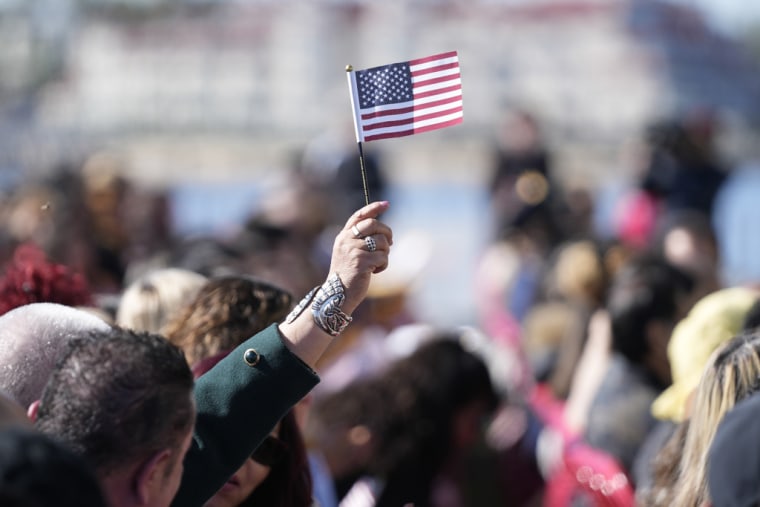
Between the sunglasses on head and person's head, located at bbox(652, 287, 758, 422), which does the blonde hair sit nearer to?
person's head, located at bbox(652, 287, 758, 422)

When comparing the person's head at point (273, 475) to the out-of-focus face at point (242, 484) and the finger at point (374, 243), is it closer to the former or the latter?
the out-of-focus face at point (242, 484)

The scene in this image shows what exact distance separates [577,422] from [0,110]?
87.6 meters

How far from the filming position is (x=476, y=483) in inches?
241

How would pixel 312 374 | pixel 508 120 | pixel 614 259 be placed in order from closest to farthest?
pixel 312 374
pixel 614 259
pixel 508 120

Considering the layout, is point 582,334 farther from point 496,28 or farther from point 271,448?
point 496,28

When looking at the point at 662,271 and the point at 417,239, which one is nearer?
the point at 662,271

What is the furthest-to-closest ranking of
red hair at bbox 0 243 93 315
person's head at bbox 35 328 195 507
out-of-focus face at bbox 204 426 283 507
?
red hair at bbox 0 243 93 315, out-of-focus face at bbox 204 426 283 507, person's head at bbox 35 328 195 507

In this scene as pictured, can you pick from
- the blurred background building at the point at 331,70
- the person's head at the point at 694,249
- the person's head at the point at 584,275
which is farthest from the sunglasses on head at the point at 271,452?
A: the blurred background building at the point at 331,70

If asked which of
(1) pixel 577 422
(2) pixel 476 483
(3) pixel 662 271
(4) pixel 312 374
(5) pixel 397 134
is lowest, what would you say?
(2) pixel 476 483

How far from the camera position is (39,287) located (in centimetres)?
357

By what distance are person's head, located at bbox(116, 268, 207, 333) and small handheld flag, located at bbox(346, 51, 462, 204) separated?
1.13m

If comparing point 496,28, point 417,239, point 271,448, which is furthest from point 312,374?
point 496,28

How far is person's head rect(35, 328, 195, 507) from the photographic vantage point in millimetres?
2273

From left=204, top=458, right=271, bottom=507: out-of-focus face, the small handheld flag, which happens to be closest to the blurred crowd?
left=204, top=458, right=271, bottom=507: out-of-focus face
